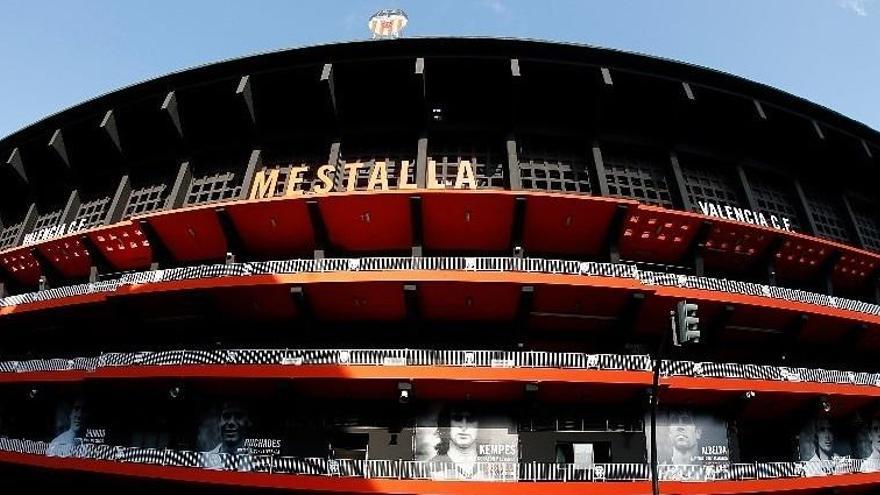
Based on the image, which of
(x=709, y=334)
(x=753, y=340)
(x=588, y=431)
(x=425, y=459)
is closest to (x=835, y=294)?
(x=753, y=340)

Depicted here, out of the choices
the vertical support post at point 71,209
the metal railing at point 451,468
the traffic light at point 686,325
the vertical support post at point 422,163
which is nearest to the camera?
the traffic light at point 686,325

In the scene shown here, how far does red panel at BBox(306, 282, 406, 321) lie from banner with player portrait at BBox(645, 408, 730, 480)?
908 centimetres

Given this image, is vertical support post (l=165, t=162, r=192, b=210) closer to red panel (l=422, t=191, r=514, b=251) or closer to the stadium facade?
the stadium facade

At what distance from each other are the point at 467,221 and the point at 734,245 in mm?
10311

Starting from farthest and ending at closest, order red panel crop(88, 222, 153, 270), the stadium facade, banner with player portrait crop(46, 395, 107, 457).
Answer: red panel crop(88, 222, 153, 270), banner with player portrait crop(46, 395, 107, 457), the stadium facade

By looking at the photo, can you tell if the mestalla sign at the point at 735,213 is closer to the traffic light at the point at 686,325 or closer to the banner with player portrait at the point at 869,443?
the banner with player portrait at the point at 869,443

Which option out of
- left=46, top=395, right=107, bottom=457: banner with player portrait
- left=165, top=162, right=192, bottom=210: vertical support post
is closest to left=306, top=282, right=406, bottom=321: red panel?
left=165, top=162, right=192, bottom=210: vertical support post

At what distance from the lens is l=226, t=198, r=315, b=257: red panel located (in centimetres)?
1905

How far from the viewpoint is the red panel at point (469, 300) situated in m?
17.7

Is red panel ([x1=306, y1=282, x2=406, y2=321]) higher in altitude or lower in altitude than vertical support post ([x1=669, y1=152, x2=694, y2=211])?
lower

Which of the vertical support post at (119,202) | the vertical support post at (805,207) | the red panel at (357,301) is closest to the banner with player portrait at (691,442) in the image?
the red panel at (357,301)

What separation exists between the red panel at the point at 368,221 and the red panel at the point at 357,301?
7.88ft

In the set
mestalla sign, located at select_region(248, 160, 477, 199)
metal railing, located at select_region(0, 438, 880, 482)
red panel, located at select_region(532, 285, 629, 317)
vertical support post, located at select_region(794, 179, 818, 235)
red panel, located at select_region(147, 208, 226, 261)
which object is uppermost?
vertical support post, located at select_region(794, 179, 818, 235)

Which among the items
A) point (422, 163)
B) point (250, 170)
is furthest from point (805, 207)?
point (250, 170)
